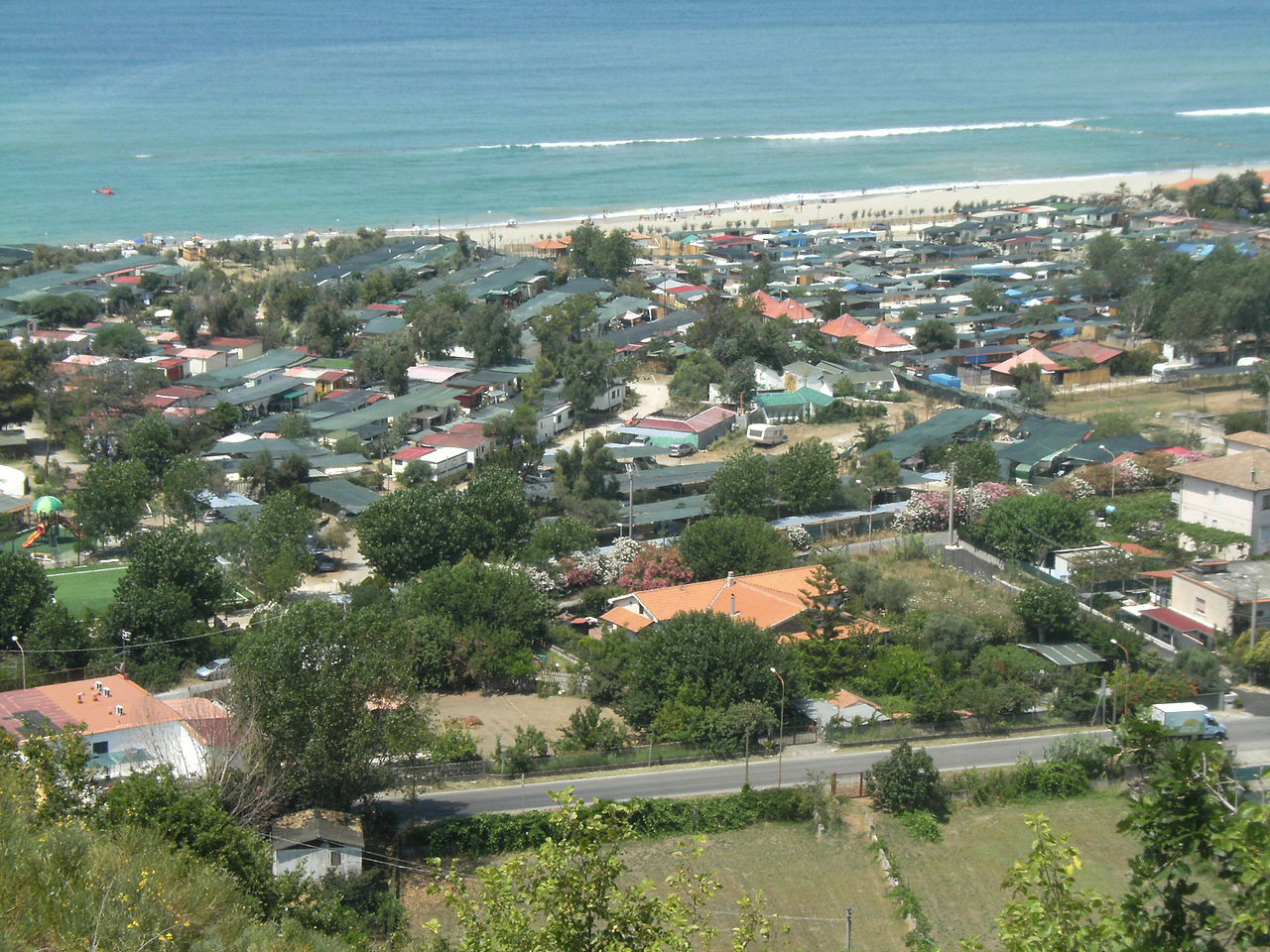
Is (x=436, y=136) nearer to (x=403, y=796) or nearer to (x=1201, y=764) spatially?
(x=403, y=796)

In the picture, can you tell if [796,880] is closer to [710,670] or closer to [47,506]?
[710,670]

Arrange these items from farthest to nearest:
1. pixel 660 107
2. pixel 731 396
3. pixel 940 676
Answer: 1. pixel 660 107
2. pixel 731 396
3. pixel 940 676

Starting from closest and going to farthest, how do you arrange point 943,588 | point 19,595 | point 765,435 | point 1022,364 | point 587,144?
point 19,595
point 943,588
point 765,435
point 1022,364
point 587,144

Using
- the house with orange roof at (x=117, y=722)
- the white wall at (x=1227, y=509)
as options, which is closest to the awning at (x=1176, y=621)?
the white wall at (x=1227, y=509)

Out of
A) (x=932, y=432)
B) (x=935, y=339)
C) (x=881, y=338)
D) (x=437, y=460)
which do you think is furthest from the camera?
(x=881, y=338)

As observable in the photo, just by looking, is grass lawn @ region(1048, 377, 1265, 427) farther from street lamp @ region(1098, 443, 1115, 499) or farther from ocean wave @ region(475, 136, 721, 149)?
ocean wave @ region(475, 136, 721, 149)

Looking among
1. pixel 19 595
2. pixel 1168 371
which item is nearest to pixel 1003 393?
pixel 1168 371

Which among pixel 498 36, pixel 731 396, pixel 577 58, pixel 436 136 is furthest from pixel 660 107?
pixel 731 396

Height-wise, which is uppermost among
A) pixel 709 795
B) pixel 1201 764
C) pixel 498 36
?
pixel 498 36
